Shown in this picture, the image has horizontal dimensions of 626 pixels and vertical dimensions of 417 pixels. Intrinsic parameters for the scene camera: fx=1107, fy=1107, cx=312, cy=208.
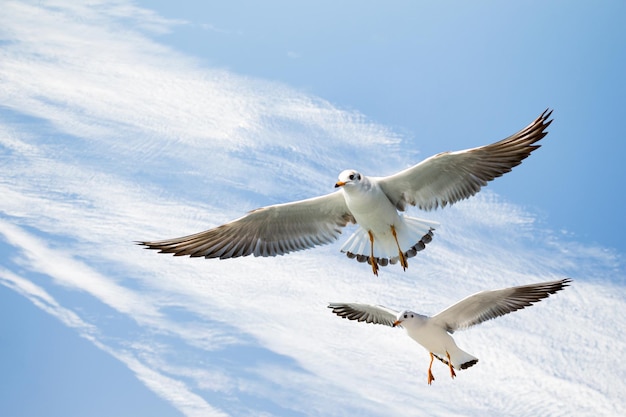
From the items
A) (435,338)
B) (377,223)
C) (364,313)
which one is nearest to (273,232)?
(377,223)

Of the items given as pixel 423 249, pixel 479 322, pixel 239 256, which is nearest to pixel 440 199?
pixel 423 249

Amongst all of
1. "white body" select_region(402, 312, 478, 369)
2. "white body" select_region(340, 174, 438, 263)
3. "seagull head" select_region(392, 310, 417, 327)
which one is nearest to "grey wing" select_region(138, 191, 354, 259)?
"white body" select_region(340, 174, 438, 263)

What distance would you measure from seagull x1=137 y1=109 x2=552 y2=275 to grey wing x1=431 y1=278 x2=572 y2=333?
2.72 feet

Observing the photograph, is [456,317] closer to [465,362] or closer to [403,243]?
[465,362]

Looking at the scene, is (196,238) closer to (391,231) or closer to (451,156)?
(391,231)

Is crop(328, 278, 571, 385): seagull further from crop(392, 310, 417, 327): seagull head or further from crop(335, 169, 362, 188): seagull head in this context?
crop(335, 169, 362, 188): seagull head

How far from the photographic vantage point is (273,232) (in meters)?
13.7

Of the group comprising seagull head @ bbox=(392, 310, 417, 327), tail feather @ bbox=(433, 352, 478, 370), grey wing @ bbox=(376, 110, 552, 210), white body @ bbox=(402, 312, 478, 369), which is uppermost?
grey wing @ bbox=(376, 110, 552, 210)

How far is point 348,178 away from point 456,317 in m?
2.21

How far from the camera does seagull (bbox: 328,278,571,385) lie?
42.8 ft

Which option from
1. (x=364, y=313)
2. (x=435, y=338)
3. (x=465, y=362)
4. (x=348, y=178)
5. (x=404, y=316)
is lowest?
(x=465, y=362)

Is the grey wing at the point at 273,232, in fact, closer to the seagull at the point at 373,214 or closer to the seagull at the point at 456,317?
the seagull at the point at 373,214

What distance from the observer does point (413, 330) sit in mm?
13406

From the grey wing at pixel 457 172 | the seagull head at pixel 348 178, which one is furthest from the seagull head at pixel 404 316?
the seagull head at pixel 348 178
